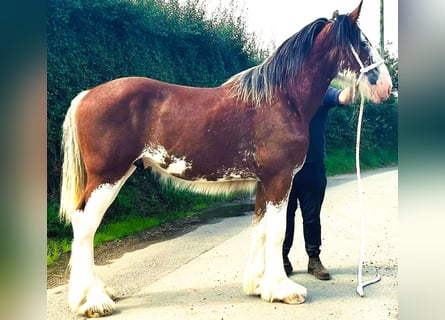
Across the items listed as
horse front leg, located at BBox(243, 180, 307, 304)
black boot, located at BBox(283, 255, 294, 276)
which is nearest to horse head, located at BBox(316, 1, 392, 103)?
horse front leg, located at BBox(243, 180, 307, 304)

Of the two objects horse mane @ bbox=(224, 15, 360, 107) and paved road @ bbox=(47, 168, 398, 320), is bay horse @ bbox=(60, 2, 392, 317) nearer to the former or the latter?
horse mane @ bbox=(224, 15, 360, 107)

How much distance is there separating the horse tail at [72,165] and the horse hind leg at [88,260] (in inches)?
4.0

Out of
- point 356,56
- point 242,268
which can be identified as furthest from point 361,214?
point 356,56

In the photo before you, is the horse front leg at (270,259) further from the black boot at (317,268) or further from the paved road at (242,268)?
the black boot at (317,268)

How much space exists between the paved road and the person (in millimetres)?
59

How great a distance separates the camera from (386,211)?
9.06ft

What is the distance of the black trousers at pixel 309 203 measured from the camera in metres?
2.75

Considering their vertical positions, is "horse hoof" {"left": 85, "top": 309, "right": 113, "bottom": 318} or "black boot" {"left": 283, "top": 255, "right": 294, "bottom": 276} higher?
"black boot" {"left": 283, "top": 255, "right": 294, "bottom": 276}

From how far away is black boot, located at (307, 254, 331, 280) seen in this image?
108 inches

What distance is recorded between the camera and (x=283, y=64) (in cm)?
261

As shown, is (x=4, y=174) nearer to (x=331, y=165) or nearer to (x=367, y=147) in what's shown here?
(x=331, y=165)

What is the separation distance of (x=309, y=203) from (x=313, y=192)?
74 millimetres

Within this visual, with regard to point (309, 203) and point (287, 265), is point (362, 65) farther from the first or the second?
point (287, 265)

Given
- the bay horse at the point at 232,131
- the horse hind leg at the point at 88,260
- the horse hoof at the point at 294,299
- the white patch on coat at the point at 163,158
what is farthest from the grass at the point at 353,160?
the horse hind leg at the point at 88,260
